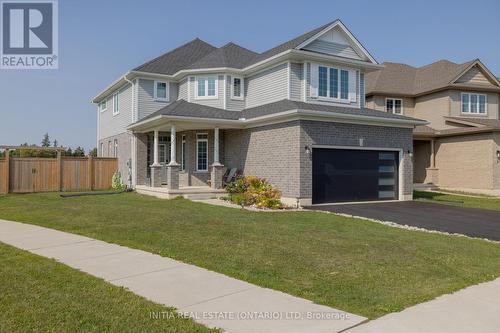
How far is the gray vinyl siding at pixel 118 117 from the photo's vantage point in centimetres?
2214

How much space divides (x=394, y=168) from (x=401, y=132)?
5.39ft

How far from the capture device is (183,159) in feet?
69.6

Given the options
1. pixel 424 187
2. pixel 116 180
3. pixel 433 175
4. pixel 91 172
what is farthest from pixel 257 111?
pixel 433 175

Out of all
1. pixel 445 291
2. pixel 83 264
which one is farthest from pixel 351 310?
pixel 83 264

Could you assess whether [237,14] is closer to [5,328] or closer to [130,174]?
[130,174]

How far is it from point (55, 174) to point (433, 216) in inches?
720

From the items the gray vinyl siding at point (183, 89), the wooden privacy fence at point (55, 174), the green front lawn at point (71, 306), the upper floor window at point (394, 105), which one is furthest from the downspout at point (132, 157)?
the upper floor window at point (394, 105)

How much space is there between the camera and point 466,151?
2353cm

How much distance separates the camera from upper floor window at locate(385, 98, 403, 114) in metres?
27.5

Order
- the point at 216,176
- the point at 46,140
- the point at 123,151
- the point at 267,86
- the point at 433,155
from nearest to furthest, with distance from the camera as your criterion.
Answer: the point at 216,176 → the point at 267,86 → the point at 123,151 → the point at 433,155 → the point at 46,140

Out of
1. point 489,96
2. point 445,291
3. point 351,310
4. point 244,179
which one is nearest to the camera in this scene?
point 351,310

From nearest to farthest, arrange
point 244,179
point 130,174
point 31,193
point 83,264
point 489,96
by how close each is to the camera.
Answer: point 83,264
point 244,179
point 31,193
point 130,174
point 489,96

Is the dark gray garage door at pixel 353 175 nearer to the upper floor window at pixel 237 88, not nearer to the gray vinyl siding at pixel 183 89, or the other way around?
the upper floor window at pixel 237 88

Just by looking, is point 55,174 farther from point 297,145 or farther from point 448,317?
point 448,317
